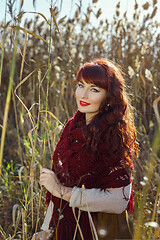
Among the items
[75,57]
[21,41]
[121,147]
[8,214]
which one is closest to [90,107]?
[121,147]

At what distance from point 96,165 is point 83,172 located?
5 centimetres

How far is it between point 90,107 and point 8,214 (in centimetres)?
107

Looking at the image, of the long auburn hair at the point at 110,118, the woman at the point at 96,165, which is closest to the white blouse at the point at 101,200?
the woman at the point at 96,165

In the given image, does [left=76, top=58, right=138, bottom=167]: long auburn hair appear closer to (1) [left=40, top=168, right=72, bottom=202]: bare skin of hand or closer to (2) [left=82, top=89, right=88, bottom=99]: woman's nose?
(2) [left=82, top=89, right=88, bottom=99]: woman's nose

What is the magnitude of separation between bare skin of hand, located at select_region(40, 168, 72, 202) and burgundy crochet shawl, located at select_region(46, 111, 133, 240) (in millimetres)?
40

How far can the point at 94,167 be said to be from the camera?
39.8 inches

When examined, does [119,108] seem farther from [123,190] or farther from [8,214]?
[8,214]

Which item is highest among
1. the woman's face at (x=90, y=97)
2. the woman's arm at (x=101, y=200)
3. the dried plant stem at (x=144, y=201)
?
the woman's face at (x=90, y=97)

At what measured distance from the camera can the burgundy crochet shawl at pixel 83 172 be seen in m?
0.99

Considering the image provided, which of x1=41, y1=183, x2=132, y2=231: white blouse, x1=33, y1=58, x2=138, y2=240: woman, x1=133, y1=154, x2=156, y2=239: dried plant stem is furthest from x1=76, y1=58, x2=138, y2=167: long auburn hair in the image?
x1=133, y1=154, x2=156, y2=239: dried plant stem

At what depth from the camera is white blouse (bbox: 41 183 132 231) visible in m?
0.94

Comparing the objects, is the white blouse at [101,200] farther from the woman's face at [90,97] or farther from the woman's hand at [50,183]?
the woman's face at [90,97]

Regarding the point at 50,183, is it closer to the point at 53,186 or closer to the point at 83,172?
the point at 53,186

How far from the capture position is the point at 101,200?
0.94m
